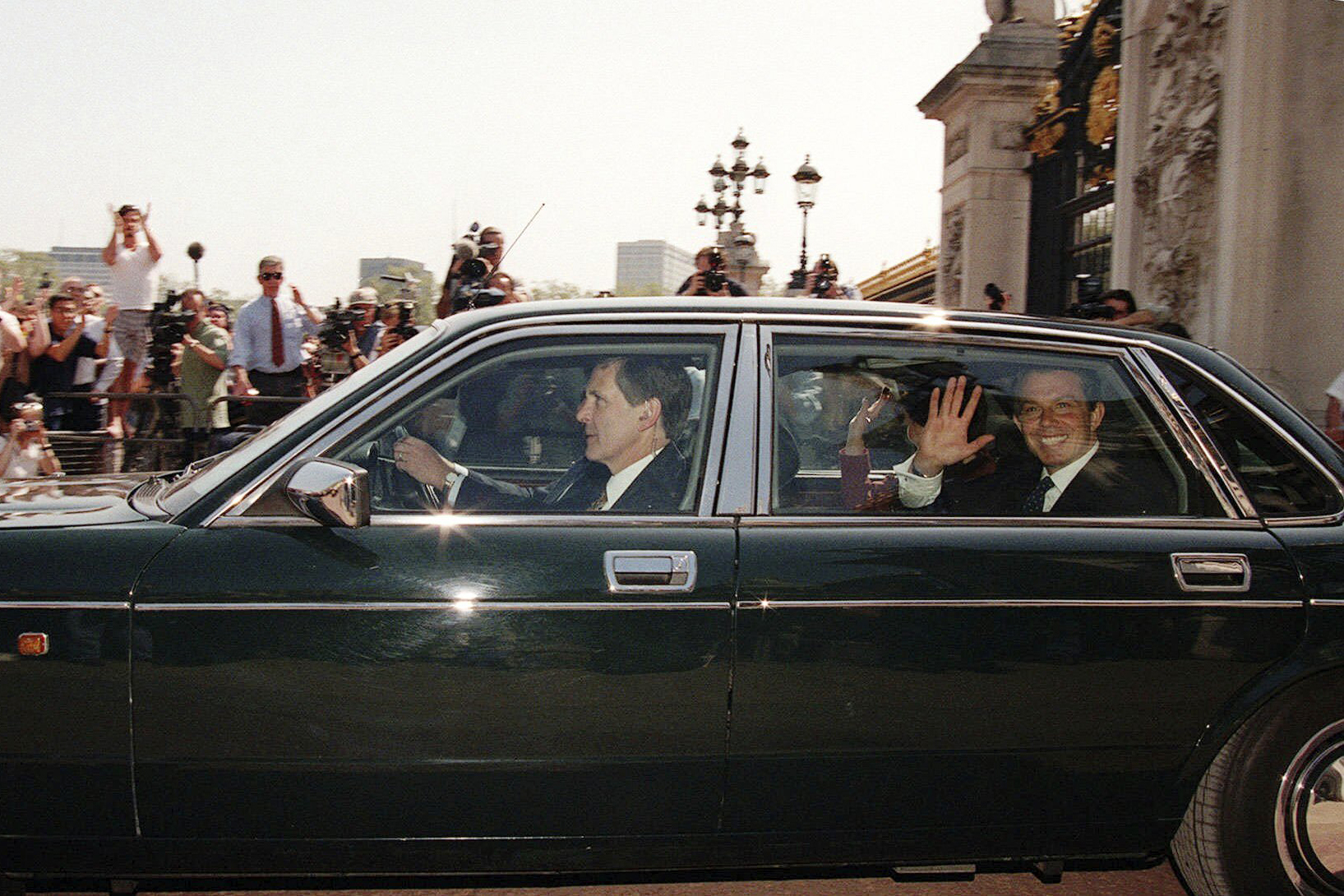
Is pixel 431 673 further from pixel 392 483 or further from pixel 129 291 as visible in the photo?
pixel 129 291

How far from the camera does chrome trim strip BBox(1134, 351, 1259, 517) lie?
3180 millimetres

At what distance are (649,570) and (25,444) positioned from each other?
22.4 feet

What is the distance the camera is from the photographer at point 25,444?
8.23 metres

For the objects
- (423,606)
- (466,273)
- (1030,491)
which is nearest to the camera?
(423,606)

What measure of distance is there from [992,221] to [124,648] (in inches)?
527

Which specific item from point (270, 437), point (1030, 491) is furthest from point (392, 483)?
point (1030, 491)

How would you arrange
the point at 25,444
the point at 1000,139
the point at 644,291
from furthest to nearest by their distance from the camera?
1. the point at 644,291
2. the point at 1000,139
3. the point at 25,444

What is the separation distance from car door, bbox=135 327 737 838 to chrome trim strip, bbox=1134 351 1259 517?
1.23 m

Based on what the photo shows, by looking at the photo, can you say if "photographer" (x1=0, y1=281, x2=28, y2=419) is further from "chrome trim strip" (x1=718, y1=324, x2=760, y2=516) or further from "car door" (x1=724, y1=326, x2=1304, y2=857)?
"car door" (x1=724, y1=326, x2=1304, y2=857)

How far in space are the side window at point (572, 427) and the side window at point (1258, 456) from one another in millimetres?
1258

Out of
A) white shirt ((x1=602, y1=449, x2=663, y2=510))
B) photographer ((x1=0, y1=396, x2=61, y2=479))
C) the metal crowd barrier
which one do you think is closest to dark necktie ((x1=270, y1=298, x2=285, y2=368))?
the metal crowd barrier

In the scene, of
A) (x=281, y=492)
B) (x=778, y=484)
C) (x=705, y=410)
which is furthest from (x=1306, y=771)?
(x=281, y=492)

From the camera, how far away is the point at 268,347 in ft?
30.6

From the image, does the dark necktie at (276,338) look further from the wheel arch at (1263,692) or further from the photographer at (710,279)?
the wheel arch at (1263,692)
